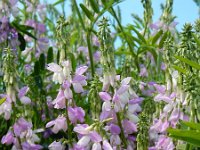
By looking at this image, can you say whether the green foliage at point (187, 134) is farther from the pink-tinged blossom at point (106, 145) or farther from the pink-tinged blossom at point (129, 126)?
the pink-tinged blossom at point (129, 126)

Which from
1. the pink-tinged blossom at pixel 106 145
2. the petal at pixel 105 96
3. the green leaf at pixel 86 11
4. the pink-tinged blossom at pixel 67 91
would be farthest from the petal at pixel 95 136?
the green leaf at pixel 86 11

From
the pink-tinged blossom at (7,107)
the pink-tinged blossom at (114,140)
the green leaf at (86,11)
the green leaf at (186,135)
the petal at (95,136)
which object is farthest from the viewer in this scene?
the green leaf at (86,11)

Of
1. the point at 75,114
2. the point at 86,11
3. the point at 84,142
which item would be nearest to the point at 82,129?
the point at 84,142

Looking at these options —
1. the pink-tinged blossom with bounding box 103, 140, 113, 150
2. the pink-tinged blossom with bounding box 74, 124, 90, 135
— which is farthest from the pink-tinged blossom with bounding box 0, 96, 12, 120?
the pink-tinged blossom with bounding box 103, 140, 113, 150

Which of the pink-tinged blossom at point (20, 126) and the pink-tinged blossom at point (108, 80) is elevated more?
the pink-tinged blossom at point (108, 80)

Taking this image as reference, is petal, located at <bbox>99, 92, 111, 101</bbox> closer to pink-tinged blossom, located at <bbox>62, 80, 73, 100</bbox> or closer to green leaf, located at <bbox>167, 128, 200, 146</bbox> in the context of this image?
pink-tinged blossom, located at <bbox>62, 80, 73, 100</bbox>

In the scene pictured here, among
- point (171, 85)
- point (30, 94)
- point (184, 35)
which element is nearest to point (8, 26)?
point (30, 94)

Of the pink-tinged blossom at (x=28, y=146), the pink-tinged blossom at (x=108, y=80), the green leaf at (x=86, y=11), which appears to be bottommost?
the pink-tinged blossom at (x=28, y=146)

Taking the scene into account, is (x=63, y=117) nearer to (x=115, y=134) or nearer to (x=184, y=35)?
(x=115, y=134)
